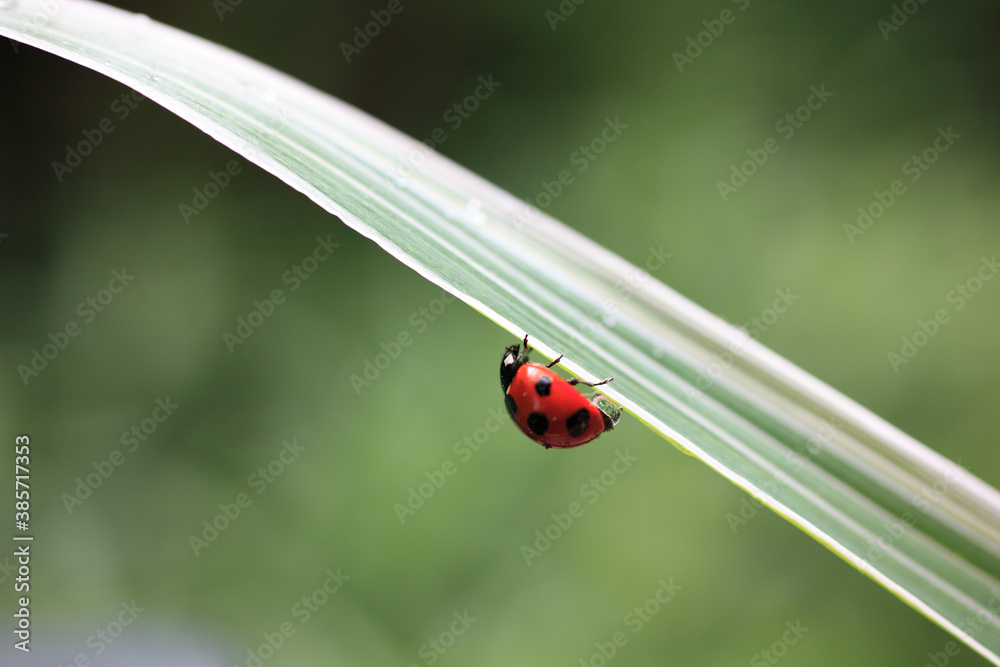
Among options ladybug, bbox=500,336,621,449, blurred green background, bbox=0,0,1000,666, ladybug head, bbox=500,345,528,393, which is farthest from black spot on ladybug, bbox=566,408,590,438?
blurred green background, bbox=0,0,1000,666

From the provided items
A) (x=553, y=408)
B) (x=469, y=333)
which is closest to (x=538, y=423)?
(x=553, y=408)

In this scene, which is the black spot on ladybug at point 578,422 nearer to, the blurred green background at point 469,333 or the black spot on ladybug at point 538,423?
the black spot on ladybug at point 538,423

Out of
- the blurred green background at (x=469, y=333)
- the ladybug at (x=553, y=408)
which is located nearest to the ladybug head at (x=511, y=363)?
the ladybug at (x=553, y=408)

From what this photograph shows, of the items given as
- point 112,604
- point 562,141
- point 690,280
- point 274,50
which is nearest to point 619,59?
point 562,141

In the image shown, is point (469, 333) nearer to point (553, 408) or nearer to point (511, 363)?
point (511, 363)

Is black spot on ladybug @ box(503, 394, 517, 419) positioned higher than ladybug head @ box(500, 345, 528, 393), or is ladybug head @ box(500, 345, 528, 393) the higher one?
ladybug head @ box(500, 345, 528, 393)

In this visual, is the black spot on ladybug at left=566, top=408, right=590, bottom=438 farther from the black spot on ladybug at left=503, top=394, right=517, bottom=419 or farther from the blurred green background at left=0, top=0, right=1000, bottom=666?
the blurred green background at left=0, top=0, right=1000, bottom=666

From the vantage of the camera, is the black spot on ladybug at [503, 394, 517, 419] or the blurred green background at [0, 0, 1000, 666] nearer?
the black spot on ladybug at [503, 394, 517, 419]

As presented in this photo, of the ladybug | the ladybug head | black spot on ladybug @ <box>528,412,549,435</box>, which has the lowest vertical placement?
black spot on ladybug @ <box>528,412,549,435</box>
